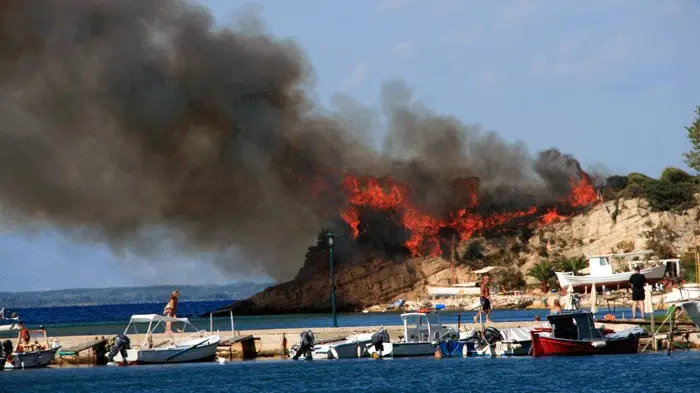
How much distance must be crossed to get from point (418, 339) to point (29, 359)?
2149cm

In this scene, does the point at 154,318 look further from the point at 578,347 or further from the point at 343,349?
the point at 578,347

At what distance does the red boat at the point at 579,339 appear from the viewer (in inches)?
2267

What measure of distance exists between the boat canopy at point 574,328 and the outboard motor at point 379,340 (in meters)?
9.16

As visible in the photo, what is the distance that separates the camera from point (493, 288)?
484 ft

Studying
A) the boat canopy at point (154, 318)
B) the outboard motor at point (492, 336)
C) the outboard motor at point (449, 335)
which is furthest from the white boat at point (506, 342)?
the boat canopy at point (154, 318)

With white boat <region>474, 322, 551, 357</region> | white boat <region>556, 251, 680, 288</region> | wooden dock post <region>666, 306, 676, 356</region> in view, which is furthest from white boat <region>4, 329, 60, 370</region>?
white boat <region>556, 251, 680, 288</region>

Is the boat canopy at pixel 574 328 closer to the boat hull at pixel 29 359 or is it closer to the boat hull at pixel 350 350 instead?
the boat hull at pixel 350 350

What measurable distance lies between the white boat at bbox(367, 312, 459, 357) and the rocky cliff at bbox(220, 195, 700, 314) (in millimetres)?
85291

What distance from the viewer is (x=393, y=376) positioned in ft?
180

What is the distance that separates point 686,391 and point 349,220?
110912 mm

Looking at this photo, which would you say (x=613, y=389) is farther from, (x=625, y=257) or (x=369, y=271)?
(x=369, y=271)

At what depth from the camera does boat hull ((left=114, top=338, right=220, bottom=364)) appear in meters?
63.0

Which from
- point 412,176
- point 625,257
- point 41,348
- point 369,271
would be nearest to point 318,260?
point 369,271

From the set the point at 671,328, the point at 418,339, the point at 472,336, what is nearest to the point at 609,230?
the point at 472,336
